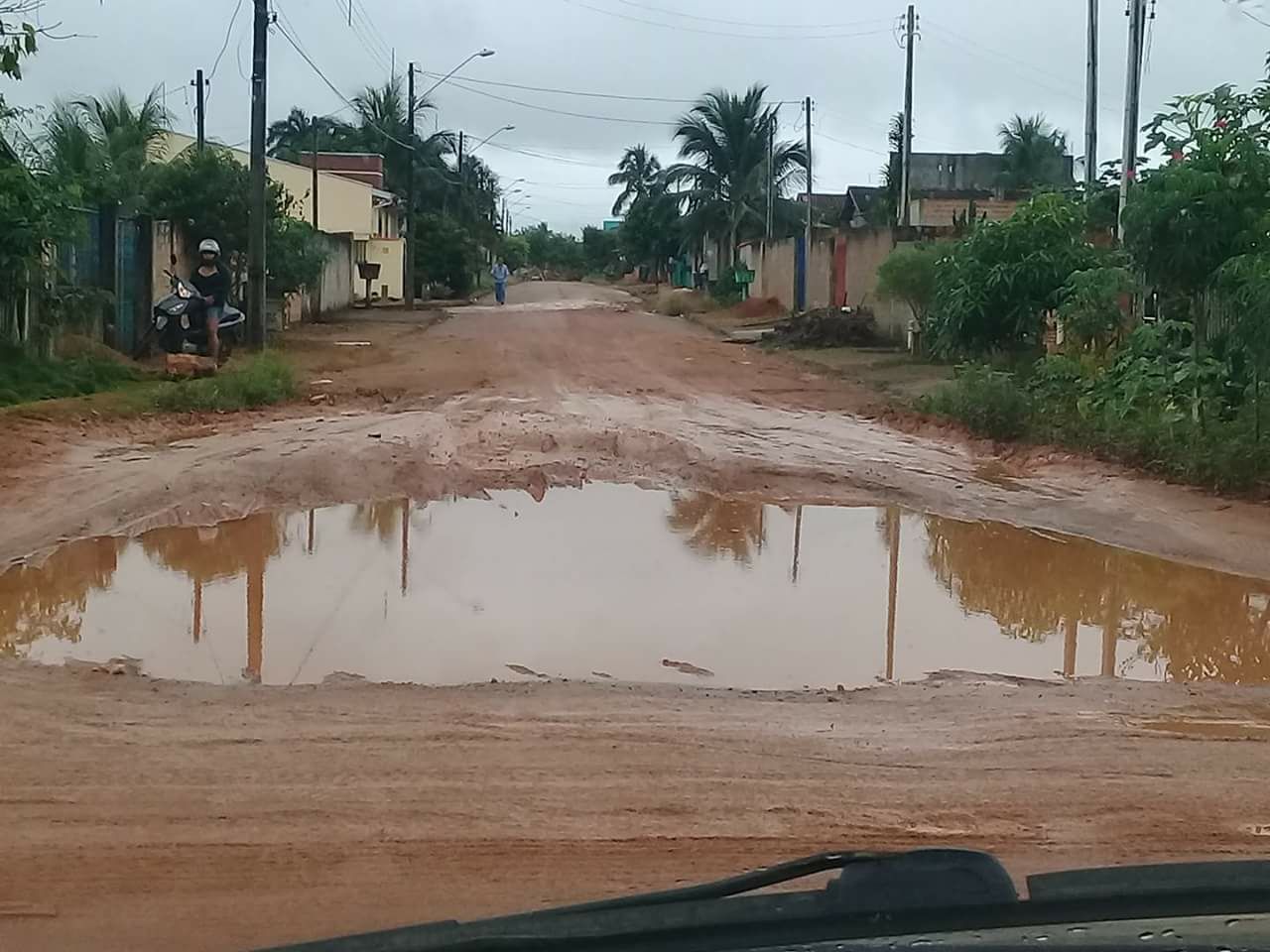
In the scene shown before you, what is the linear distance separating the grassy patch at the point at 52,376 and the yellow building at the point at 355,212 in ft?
81.2

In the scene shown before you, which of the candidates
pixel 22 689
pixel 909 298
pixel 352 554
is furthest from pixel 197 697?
pixel 909 298

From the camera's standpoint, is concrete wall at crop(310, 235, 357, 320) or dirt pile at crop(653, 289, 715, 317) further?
dirt pile at crop(653, 289, 715, 317)

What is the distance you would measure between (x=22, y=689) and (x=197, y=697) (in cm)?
78

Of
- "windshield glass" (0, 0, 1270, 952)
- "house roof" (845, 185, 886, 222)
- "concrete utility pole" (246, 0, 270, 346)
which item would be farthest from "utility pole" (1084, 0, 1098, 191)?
"house roof" (845, 185, 886, 222)

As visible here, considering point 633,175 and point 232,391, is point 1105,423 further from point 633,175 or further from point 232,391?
point 633,175

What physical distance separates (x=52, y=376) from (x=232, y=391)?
2.15 metres

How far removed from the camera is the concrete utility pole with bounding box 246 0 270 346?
73.5 ft

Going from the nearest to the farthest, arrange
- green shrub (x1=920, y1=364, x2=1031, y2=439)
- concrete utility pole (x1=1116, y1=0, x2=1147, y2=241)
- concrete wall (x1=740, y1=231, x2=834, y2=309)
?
green shrub (x1=920, y1=364, x2=1031, y2=439), concrete utility pole (x1=1116, y1=0, x2=1147, y2=241), concrete wall (x1=740, y1=231, x2=834, y2=309)

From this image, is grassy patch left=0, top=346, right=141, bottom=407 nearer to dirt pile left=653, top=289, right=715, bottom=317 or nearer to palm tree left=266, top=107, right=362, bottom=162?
dirt pile left=653, top=289, right=715, bottom=317

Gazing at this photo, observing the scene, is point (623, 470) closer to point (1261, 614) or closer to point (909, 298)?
point (1261, 614)

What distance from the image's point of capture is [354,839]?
4.80m

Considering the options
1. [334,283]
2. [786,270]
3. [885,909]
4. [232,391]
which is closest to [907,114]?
[786,270]

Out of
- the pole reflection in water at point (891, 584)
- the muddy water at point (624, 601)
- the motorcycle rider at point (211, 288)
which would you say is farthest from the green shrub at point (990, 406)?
the motorcycle rider at point (211, 288)

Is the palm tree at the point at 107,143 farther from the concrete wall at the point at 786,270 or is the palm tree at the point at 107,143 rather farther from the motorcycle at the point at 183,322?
the concrete wall at the point at 786,270
